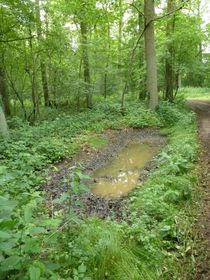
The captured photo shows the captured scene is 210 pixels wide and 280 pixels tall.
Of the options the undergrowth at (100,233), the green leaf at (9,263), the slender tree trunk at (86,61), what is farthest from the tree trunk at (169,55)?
the green leaf at (9,263)

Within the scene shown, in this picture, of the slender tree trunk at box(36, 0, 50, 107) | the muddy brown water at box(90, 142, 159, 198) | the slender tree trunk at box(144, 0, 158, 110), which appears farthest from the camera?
the slender tree trunk at box(144, 0, 158, 110)

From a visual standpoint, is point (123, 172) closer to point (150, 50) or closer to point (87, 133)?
point (87, 133)

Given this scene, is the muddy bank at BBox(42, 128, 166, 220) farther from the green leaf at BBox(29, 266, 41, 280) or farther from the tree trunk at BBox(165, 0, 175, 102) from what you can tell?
the tree trunk at BBox(165, 0, 175, 102)

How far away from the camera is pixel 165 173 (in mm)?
6129

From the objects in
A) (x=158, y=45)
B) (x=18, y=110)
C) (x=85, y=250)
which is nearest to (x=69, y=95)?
(x=18, y=110)

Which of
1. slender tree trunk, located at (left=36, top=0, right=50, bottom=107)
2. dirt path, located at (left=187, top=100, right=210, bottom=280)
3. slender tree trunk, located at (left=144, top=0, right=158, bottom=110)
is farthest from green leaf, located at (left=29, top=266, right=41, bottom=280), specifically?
slender tree trunk, located at (left=144, top=0, right=158, bottom=110)

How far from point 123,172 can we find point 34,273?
16.8 ft

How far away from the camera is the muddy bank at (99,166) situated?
16.7 ft

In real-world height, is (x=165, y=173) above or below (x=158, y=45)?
below

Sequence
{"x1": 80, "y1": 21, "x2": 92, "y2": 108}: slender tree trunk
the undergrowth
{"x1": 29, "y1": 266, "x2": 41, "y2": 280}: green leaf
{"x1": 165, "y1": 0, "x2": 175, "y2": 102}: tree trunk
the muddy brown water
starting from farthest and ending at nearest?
{"x1": 165, "y1": 0, "x2": 175, "y2": 102}: tree trunk, {"x1": 80, "y1": 21, "x2": 92, "y2": 108}: slender tree trunk, the muddy brown water, the undergrowth, {"x1": 29, "y1": 266, "x2": 41, "y2": 280}: green leaf

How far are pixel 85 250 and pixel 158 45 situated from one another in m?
15.0

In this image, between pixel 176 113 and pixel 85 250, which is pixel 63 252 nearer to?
pixel 85 250

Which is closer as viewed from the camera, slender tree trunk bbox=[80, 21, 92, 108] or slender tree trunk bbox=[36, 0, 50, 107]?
slender tree trunk bbox=[36, 0, 50, 107]

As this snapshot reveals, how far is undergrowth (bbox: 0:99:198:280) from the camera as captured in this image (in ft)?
8.00
